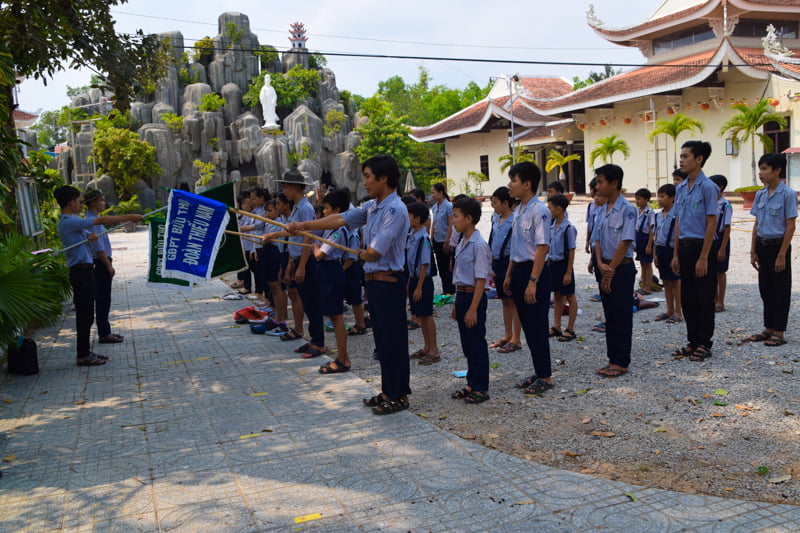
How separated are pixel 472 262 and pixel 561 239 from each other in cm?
220

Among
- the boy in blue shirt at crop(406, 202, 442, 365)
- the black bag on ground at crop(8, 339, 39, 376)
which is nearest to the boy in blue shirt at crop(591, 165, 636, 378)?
the boy in blue shirt at crop(406, 202, 442, 365)

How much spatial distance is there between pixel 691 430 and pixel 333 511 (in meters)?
2.30

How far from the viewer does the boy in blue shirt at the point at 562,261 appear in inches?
257

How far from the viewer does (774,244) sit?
5.78 meters

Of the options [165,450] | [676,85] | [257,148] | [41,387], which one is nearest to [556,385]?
[165,450]

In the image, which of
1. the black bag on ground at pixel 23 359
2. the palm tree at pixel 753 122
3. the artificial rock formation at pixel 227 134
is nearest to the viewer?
the black bag on ground at pixel 23 359

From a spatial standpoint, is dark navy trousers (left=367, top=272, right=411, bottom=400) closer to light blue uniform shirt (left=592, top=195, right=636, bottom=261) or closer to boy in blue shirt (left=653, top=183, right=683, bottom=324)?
light blue uniform shirt (left=592, top=195, right=636, bottom=261)

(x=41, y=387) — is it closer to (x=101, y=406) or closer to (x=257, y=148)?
(x=101, y=406)

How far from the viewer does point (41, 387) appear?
18.5ft

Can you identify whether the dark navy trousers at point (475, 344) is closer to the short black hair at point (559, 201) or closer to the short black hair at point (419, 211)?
the short black hair at point (419, 211)

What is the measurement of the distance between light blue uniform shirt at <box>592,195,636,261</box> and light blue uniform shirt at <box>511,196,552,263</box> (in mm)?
657

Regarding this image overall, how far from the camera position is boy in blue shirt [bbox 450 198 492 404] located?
15.5ft

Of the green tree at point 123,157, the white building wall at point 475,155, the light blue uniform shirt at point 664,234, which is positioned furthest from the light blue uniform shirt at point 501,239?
the green tree at point 123,157

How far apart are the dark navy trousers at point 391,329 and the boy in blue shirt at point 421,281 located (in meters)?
1.33
